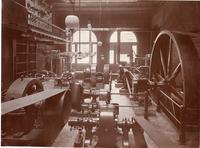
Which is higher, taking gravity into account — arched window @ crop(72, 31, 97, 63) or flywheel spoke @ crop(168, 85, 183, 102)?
arched window @ crop(72, 31, 97, 63)

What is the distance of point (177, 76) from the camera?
4.39m

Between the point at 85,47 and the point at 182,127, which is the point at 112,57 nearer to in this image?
the point at 85,47

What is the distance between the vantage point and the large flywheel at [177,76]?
123 inches

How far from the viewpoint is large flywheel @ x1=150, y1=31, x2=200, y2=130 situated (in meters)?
3.13

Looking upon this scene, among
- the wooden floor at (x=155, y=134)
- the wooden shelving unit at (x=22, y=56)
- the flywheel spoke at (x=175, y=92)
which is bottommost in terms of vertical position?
the wooden floor at (x=155, y=134)

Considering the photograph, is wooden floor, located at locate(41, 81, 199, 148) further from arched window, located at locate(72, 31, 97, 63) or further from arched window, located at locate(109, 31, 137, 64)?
arched window, located at locate(72, 31, 97, 63)

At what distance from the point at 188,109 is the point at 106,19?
9.81 metres

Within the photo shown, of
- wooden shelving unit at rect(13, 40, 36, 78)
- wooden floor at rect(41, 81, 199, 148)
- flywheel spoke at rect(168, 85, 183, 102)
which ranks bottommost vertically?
wooden floor at rect(41, 81, 199, 148)

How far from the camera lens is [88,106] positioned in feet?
12.2

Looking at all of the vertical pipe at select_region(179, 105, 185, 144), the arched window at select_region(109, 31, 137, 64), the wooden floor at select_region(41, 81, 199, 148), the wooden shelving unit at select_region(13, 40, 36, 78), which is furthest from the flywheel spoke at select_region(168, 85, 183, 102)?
the wooden shelving unit at select_region(13, 40, 36, 78)

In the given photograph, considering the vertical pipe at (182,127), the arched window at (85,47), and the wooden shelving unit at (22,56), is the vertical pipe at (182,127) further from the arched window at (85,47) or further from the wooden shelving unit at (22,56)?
the arched window at (85,47)

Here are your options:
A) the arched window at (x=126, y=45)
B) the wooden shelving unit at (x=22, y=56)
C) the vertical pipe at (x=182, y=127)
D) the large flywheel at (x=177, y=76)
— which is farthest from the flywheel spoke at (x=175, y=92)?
the wooden shelving unit at (x=22, y=56)

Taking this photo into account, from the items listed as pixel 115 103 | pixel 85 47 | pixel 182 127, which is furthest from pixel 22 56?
pixel 182 127

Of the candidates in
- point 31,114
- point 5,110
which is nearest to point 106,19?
point 31,114
